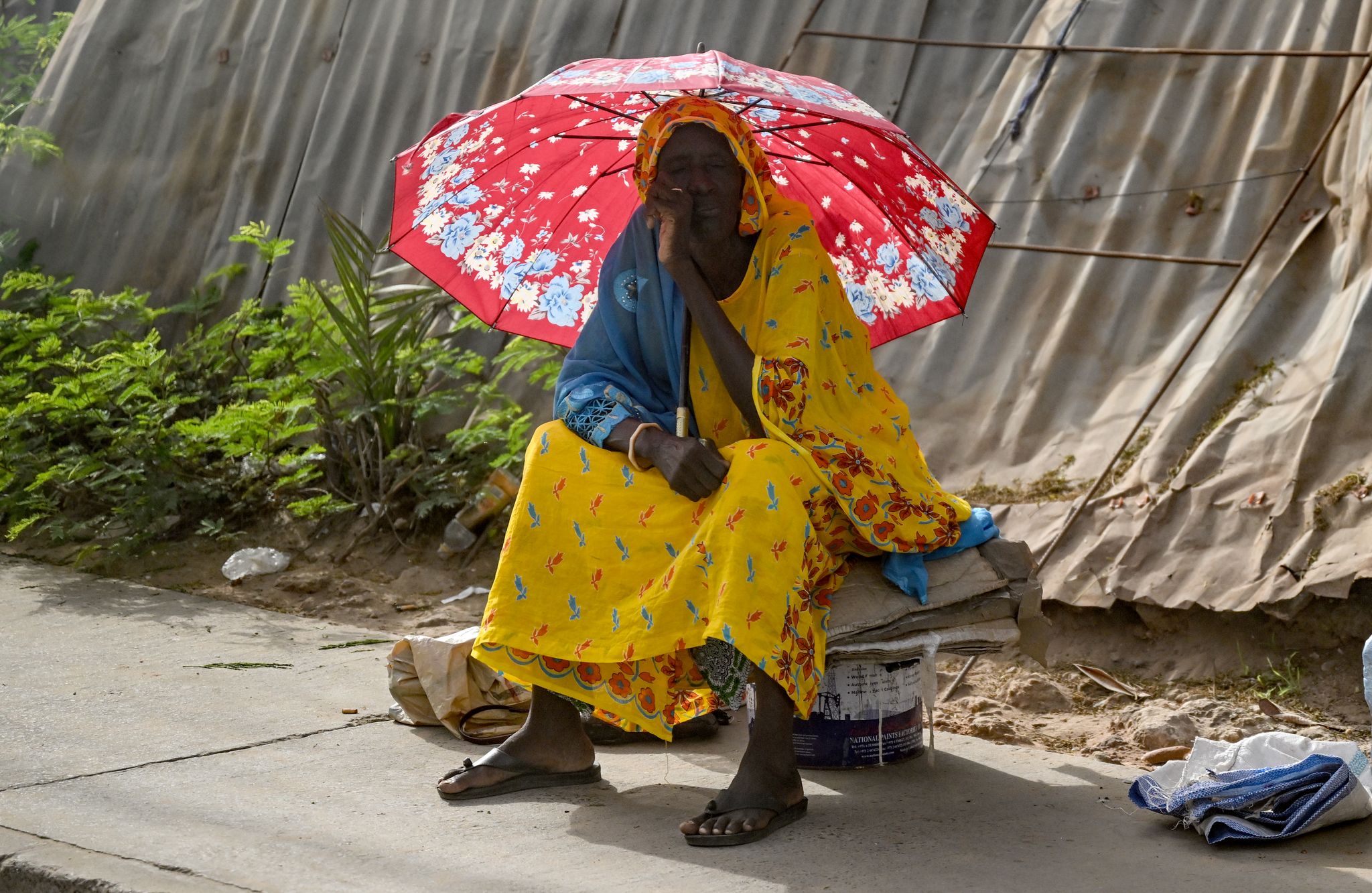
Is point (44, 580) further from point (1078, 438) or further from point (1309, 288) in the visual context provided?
point (1309, 288)

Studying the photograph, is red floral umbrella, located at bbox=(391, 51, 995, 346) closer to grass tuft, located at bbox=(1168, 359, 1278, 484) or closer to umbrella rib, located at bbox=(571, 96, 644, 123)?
umbrella rib, located at bbox=(571, 96, 644, 123)

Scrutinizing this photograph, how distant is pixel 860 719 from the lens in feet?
10.2

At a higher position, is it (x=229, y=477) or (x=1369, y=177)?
(x=1369, y=177)

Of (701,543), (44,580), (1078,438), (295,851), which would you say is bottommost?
(44,580)

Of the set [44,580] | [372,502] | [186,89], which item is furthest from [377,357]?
[186,89]

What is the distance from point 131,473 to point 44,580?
A: 0.58 meters

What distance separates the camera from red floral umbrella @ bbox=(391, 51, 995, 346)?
3.41 metres

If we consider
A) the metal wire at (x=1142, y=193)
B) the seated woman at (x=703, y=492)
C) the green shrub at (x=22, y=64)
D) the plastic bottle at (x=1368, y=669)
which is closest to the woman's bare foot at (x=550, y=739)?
the seated woman at (x=703, y=492)

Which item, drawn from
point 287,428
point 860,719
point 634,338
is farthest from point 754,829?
point 287,428

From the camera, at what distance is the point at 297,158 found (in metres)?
6.96

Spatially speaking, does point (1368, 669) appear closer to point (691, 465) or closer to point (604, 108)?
point (691, 465)

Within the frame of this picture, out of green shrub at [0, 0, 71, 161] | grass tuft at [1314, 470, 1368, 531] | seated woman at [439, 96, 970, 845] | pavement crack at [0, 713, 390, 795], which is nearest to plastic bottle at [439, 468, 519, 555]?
pavement crack at [0, 713, 390, 795]

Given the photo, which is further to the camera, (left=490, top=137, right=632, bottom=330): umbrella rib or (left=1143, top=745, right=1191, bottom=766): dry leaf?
(left=490, top=137, right=632, bottom=330): umbrella rib

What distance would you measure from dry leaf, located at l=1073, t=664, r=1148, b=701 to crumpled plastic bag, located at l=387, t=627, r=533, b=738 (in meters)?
1.63
